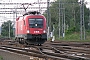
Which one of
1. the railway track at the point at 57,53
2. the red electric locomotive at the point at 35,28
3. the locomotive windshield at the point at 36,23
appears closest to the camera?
the railway track at the point at 57,53

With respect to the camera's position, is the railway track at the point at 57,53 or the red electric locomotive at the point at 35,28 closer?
the railway track at the point at 57,53

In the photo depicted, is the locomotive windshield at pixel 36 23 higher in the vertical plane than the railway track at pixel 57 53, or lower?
higher

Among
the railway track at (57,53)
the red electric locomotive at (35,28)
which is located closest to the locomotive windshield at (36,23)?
the red electric locomotive at (35,28)

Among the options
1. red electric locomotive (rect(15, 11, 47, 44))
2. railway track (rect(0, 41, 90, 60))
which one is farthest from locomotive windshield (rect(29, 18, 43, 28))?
railway track (rect(0, 41, 90, 60))

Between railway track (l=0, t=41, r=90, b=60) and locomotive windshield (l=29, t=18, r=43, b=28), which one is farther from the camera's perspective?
locomotive windshield (l=29, t=18, r=43, b=28)

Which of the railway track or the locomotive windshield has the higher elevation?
the locomotive windshield

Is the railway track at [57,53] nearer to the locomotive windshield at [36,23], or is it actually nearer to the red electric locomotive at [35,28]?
the red electric locomotive at [35,28]

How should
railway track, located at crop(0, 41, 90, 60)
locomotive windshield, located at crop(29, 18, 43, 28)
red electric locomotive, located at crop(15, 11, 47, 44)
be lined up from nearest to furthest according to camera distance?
railway track, located at crop(0, 41, 90, 60) < red electric locomotive, located at crop(15, 11, 47, 44) < locomotive windshield, located at crop(29, 18, 43, 28)

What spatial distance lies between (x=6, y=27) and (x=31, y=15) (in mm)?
71929

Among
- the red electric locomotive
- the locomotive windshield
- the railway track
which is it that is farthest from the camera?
the locomotive windshield

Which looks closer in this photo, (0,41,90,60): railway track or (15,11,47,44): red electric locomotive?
(0,41,90,60): railway track

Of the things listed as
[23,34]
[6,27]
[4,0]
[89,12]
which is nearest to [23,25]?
[23,34]

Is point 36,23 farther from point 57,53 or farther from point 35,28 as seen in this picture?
point 57,53

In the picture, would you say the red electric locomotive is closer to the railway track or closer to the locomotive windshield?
the locomotive windshield
